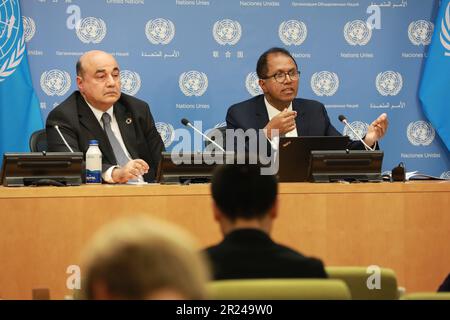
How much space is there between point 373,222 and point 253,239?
2.31 m

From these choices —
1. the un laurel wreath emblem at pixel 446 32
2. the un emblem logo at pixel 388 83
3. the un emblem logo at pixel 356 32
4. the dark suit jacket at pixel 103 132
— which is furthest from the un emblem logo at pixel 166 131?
the un laurel wreath emblem at pixel 446 32

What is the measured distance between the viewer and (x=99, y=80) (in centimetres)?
593

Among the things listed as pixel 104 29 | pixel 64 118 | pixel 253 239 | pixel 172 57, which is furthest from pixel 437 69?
pixel 253 239

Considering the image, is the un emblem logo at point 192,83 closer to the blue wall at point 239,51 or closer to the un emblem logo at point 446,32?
the blue wall at point 239,51

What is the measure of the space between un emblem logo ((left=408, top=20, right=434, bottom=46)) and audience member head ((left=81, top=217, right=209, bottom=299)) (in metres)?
6.28

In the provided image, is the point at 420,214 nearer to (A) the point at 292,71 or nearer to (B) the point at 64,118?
(A) the point at 292,71

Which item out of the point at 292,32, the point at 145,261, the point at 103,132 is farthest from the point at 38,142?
the point at 145,261

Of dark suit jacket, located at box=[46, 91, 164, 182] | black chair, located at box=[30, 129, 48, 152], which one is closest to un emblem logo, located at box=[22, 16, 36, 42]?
dark suit jacket, located at box=[46, 91, 164, 182]

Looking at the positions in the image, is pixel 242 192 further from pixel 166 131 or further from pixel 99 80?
pixel 166 131

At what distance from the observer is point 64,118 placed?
224 inches

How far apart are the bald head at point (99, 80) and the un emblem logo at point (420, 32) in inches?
112

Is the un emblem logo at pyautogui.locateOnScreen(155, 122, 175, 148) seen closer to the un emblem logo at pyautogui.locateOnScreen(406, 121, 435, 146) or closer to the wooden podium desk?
the un emblem logo at pyautogui.locateOnScreen(406, 121, 435, 146)

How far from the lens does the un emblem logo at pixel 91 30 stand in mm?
6879

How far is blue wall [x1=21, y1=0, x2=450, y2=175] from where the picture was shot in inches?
270
